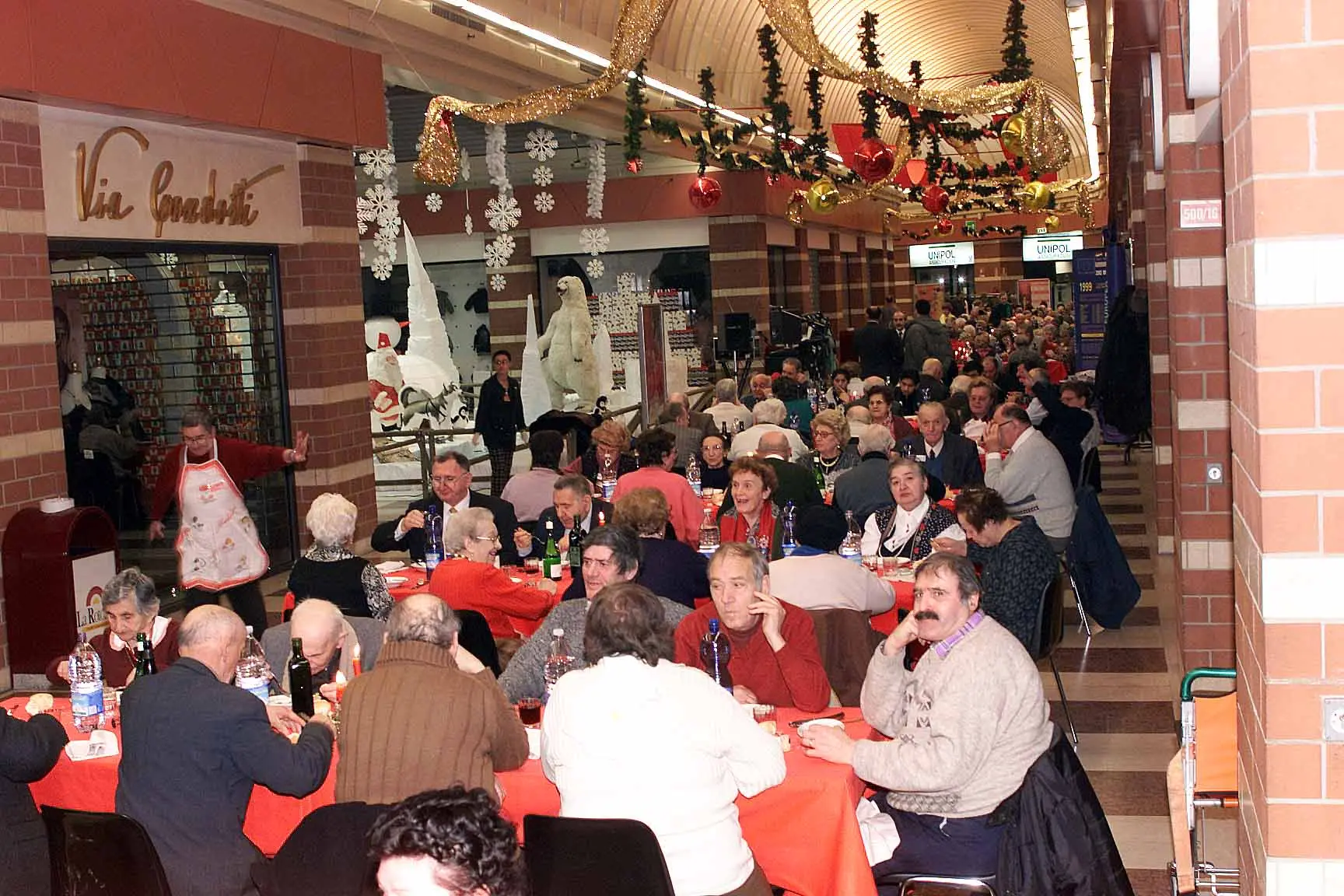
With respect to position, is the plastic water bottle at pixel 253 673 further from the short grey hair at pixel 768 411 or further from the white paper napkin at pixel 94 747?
the short grey hair at pixel 768 411

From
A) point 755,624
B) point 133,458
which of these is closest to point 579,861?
point 755,624

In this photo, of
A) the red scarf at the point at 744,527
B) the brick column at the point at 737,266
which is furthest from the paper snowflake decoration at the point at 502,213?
the brick column at the point at 737,266

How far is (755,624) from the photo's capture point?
487cm

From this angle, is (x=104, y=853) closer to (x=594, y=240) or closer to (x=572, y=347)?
(x=594, y=240)

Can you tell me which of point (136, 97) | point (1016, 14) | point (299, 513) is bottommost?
point (299, 513)

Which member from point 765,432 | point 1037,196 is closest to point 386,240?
point 765,432

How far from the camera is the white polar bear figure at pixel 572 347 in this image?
59.9 ft

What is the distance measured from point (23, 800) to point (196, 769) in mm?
650

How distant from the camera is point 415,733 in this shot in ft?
12.5

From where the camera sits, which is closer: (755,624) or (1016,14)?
(755,624)

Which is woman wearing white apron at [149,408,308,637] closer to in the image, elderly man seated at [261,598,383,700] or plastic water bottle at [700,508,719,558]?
plastic water bottle at [700,508,719,558]

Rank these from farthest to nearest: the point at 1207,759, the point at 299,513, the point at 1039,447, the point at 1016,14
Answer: the point at 1016,14 → the point at 299,513 → the point at 1039,447 → the point at 1207,759

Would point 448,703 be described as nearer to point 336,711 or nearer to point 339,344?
point 336,711

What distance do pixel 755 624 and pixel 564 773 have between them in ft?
4.30
